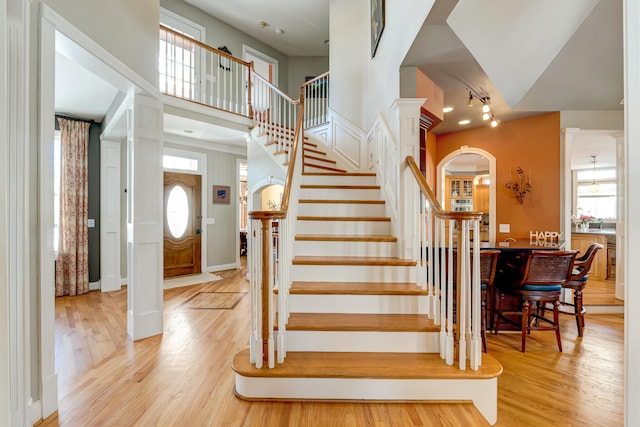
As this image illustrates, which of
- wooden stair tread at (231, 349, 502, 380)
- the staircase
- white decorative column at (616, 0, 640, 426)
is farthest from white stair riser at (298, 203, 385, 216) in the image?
white decorative column at (616, 0, 640, 426)

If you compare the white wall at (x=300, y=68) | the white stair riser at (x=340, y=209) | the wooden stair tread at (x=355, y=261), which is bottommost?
the wooden stair tread at (x=355, y=261)

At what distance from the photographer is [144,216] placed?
2.89 meters

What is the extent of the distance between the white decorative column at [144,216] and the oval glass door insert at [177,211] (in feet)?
9.67

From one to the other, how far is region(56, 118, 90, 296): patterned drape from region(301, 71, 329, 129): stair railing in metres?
3.88

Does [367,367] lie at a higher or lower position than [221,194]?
lower

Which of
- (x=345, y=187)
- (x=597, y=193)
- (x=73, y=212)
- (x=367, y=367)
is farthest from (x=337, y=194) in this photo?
(x=597, y=193)

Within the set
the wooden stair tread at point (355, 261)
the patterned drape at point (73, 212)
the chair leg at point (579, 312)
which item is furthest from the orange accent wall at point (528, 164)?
the patterned drape at point (73, 212)

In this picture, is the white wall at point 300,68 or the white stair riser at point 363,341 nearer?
the white stair riser at point 363,341

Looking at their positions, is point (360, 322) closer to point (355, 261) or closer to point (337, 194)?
point (355, 261)

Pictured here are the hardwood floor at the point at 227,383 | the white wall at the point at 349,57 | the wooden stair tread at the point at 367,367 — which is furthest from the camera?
the white wall at the point at 349,57

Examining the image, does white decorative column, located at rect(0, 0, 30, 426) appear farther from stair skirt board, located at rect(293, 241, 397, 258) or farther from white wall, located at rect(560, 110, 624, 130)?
white wall, located at rect(560, 110, 624, 130)

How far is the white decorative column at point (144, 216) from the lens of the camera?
2826mm

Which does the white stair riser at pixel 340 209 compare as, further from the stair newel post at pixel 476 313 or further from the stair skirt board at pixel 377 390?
the stair skirt board at pixel 377 390

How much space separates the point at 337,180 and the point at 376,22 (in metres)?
2.27
